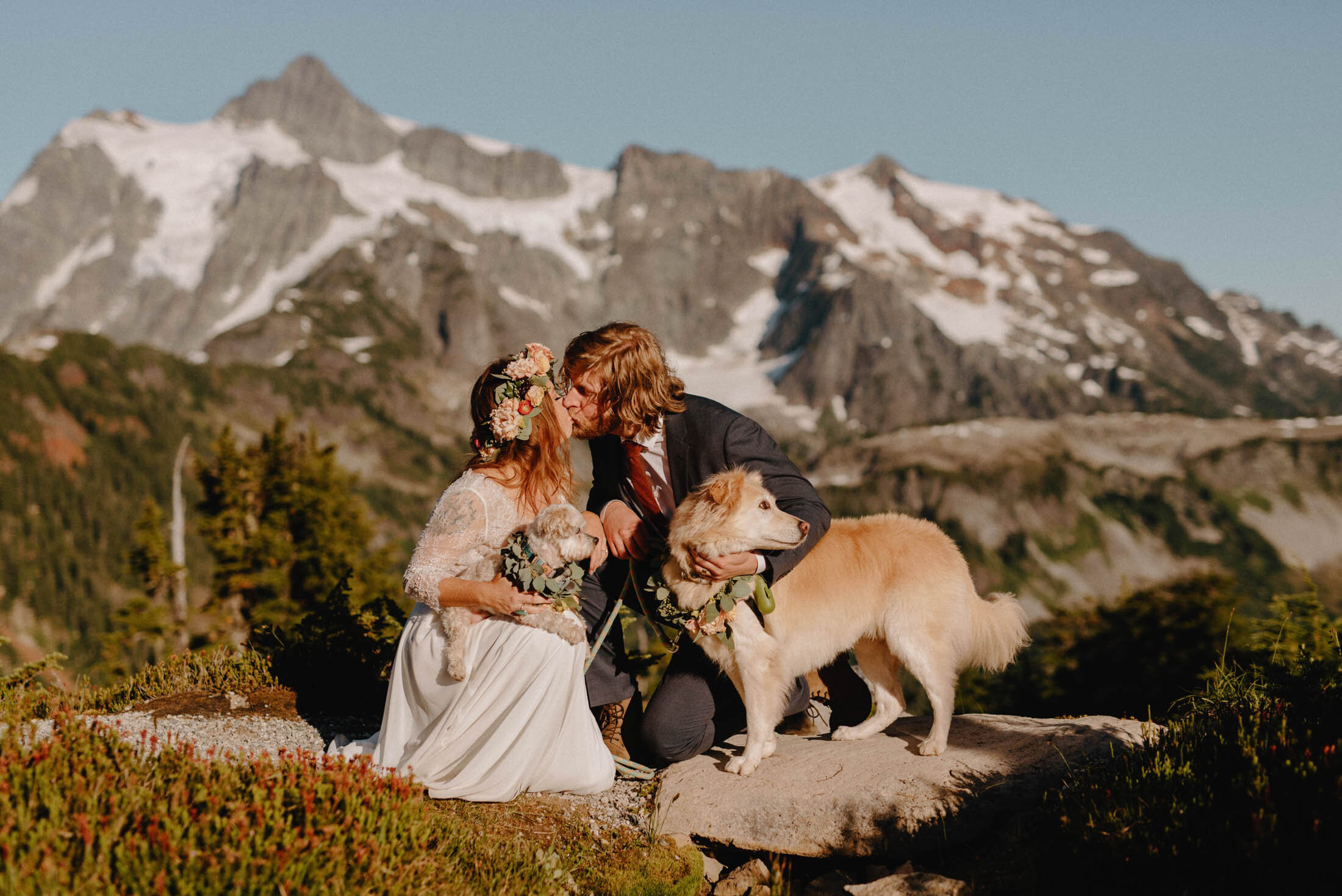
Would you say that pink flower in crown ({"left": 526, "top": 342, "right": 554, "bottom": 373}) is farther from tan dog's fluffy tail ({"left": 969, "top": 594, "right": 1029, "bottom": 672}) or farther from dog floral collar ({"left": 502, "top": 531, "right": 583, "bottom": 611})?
tan dog's fluffy tail ({"left": 969, "top": 594, "right": 1029, "bottom": 672})

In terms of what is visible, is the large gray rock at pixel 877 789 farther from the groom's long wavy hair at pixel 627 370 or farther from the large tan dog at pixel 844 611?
the groom's long wavy hair at pixel 627 370

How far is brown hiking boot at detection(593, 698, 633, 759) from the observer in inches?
287

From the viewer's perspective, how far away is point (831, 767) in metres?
6.43

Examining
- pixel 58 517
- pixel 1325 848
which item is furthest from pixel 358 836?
pixel 58 517

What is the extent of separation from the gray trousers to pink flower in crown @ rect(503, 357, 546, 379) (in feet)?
6.29

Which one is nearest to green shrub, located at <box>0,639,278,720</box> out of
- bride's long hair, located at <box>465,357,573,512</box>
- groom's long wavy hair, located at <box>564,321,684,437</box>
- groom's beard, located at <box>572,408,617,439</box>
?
bride's long hair, located at <box>465,357,573,512</box>

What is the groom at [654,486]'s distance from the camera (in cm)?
641

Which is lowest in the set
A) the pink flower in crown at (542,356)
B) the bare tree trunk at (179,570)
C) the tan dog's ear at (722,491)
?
the bare tree trunk at (179,570)

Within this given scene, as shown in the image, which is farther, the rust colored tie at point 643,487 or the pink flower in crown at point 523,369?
the rust colored tie at point 643,487

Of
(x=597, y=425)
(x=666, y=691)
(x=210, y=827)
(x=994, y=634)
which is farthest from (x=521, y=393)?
(x=994, y=634)

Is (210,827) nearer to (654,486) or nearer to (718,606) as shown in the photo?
(718,606)

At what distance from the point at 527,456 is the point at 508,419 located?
394mm

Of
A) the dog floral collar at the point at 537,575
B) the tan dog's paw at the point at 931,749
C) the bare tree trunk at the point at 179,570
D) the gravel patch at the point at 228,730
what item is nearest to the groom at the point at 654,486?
the dog floral collar at the point at 537,575

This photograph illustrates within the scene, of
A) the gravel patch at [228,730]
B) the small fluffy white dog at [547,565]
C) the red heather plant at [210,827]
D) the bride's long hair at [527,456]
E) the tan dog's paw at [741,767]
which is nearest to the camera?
the red heather plant at [210,827]
